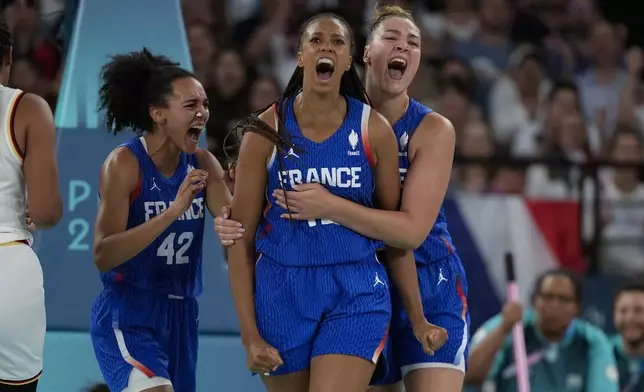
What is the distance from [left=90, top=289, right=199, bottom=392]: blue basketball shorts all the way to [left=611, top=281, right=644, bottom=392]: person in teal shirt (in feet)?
8.69

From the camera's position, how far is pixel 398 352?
162 inches

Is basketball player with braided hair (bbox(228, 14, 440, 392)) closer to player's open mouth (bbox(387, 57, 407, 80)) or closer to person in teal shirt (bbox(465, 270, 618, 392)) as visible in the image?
player's open mouth (bbox(387, 57, 407, 80))

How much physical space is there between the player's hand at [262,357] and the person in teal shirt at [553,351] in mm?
2391

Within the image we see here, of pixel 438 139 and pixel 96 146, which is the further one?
pixel 96 146

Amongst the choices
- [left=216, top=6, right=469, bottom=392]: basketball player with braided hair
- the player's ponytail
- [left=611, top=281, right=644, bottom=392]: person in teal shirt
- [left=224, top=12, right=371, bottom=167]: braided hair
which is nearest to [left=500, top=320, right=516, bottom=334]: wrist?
[left=611, top=281, right=644, bottom=392]: person in teal shirt

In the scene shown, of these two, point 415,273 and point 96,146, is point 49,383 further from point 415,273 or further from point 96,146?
point 415,273

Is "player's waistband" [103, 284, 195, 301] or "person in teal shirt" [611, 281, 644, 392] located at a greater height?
"player's waistband" [103, 284, 195, 301]

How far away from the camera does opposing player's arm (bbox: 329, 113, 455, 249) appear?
12.0 feet

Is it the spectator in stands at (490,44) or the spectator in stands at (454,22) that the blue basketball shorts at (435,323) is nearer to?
the spectator in stands at (490,44)

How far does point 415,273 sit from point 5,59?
157 cm

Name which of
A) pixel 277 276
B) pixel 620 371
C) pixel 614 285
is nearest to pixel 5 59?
pixel 277 276

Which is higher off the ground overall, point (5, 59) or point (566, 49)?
point (566, 49)

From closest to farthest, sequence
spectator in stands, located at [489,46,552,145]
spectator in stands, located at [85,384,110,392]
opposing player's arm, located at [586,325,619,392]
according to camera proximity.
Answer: spectator in stands, located at [85,384,110,392] < opposing player's arm, located at [586,325,619,392] < spectator in stands, located at [489,46,552,145]

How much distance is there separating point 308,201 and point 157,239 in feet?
2.97
